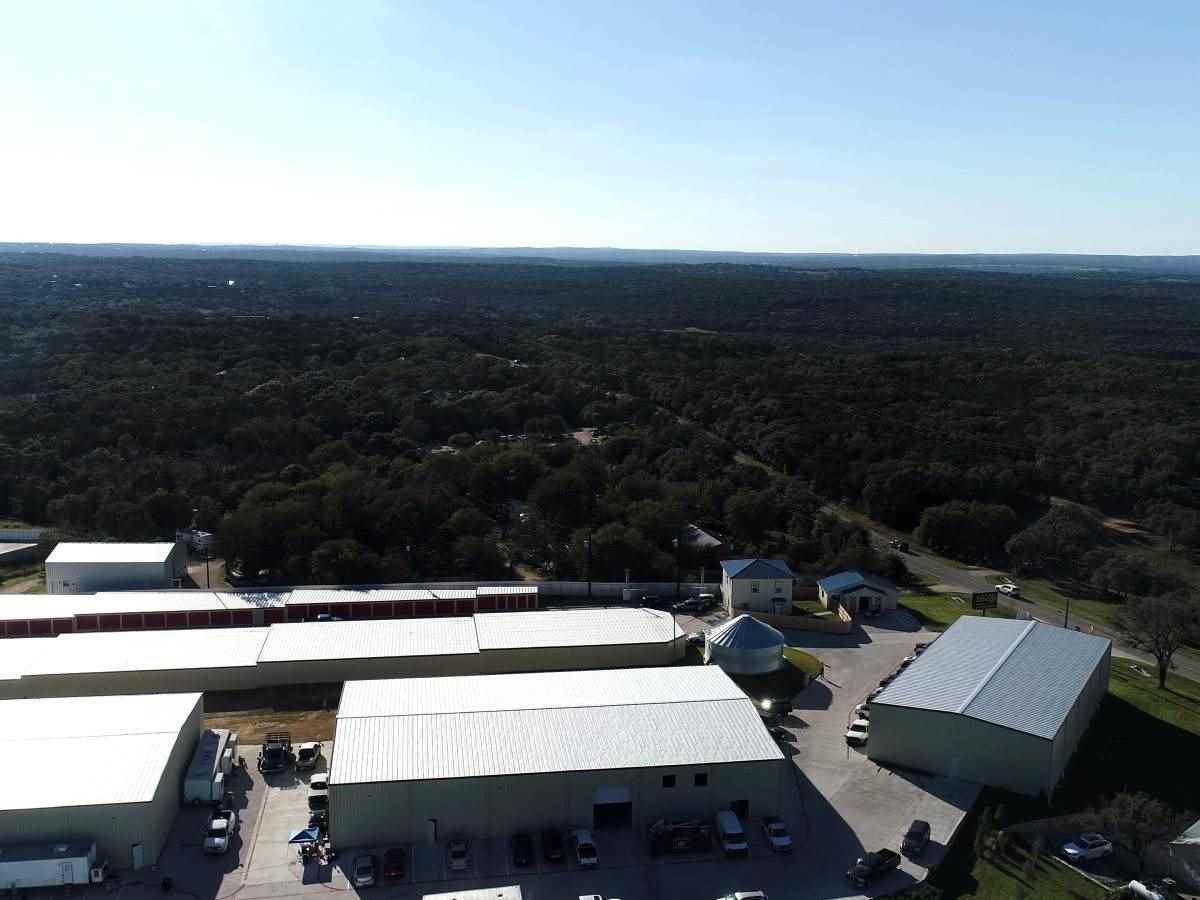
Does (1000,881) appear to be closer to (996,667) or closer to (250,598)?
(996,667)

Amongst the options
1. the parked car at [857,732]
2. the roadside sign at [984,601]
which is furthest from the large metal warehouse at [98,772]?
the roadside sign at [984,601]

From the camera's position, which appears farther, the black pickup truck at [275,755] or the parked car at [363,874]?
the black pickup truck at [275,755]

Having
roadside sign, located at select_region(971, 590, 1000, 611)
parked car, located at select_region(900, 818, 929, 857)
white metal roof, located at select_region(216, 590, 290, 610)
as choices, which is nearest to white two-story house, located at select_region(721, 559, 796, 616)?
roadside sign, located at select_region(971, 590, 1000, 611)

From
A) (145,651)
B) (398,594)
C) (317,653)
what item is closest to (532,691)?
(317,653)

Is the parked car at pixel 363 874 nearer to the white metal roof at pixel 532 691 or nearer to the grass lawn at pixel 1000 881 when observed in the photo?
the white metal roof at pixel 532 691

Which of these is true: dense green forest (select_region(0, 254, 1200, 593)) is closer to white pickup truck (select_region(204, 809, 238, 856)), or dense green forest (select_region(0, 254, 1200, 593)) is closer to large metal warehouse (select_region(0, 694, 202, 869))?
large metal warehouse (select_region(0, 694, 202, 869))

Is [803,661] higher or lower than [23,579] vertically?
higher
